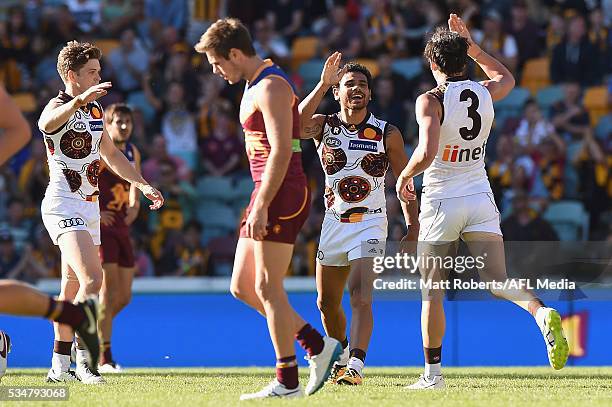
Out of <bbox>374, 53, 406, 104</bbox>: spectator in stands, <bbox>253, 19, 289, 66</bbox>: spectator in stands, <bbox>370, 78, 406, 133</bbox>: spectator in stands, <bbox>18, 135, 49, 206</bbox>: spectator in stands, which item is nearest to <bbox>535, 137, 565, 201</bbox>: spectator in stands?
<bbox>370, 78, 406, 133</bbox>: spectator in stands

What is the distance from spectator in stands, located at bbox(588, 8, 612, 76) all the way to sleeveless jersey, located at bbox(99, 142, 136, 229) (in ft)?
29.5

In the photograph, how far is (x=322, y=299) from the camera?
881 cm

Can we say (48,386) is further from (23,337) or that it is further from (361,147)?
(23,337)

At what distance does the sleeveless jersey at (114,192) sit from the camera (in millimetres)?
10562

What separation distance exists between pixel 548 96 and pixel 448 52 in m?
9.68

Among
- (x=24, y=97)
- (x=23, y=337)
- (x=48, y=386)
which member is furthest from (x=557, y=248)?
(x=24, y=97)

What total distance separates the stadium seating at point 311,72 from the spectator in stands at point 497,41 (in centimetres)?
232

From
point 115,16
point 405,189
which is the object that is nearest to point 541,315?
point 405,189

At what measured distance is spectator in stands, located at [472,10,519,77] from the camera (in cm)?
1734

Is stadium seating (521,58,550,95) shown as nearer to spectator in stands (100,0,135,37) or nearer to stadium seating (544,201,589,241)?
stadium seating (544,201,589,241)

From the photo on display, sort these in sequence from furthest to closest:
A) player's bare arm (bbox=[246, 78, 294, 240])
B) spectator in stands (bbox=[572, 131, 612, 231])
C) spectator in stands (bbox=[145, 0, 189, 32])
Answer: spectator in stands (bbox=[145, 0, 189, 32]) → spectator in stands (bbox=[572, 131, 612, 231]) → player's bare arm (bbox=[246, 78, 294, 240])

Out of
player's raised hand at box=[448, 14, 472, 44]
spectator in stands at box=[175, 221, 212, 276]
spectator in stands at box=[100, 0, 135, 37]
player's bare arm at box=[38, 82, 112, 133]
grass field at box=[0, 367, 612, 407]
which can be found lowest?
grass field at box=[0, 367, 612, 407]

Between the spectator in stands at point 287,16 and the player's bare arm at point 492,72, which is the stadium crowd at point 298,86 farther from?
the player's bare arm at point 492,72

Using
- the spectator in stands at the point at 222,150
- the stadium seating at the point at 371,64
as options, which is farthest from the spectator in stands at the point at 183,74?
the stadium seating at the point at 371,64
